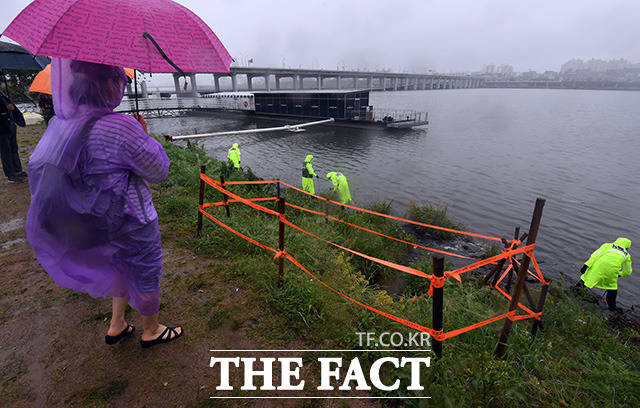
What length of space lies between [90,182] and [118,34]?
105 centimetres

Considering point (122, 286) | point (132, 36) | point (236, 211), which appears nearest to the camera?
point (132, 36)

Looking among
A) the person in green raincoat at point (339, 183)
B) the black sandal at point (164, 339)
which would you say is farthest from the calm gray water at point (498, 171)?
the black sandal at point (164, 339)

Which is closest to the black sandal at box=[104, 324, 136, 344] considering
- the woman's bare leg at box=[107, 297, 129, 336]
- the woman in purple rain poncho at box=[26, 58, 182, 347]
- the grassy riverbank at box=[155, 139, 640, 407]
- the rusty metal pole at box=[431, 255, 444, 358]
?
the woman's bare leg at box=[107, 297, 129, 336]

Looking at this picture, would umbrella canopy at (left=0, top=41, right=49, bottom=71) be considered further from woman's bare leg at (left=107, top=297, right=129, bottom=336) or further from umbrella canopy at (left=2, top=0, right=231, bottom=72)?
woman's bare leg at (left=107, top=297, right=129, bottom=336)

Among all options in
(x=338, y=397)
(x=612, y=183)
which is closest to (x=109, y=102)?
(x=338, y=397)

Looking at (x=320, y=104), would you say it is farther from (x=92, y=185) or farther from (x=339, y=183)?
(x=92, y=185)

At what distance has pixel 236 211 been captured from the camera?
24.0 feet

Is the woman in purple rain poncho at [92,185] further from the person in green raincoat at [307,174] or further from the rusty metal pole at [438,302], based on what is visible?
the person in green raincoat at [307,174]

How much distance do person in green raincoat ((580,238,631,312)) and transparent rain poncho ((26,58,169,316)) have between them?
8592mm

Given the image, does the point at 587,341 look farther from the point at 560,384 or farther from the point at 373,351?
the point at 373,351

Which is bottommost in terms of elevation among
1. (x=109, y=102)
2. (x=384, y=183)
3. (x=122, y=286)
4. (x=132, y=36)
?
(x=384, y=183)

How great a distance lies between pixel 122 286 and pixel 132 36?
1967 mm

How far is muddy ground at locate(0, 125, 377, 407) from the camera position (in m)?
Answer: 2.72

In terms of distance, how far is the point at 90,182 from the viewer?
88.0 inches
